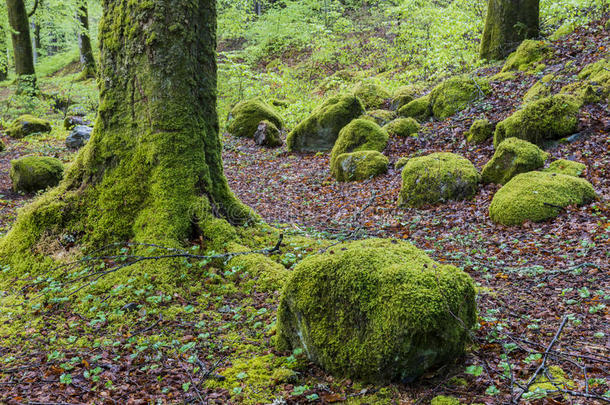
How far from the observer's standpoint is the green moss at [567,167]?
7.03m

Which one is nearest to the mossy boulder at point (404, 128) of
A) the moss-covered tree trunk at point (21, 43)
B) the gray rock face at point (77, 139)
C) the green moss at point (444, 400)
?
the green moss at point (444, 400)

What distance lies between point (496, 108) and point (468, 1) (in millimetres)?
7789

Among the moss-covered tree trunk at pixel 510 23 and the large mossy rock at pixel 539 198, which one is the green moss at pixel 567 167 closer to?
the large mossy rock at pixel 539 198

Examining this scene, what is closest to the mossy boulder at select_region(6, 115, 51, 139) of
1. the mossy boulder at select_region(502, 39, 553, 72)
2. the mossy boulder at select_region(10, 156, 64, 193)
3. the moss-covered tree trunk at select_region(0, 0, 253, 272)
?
the mossy boulder at select_region(10, 156, 64, 193)

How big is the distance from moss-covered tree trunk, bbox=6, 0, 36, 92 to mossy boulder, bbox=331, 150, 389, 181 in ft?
47.1

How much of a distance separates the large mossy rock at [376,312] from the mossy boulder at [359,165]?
21.6 feet

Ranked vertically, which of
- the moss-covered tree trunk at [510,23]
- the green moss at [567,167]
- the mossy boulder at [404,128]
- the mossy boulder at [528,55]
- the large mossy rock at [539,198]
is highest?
the moss-covered tree trunk at [510,23]

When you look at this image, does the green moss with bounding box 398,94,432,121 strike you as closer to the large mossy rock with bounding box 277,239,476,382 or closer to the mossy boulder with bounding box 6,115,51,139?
the large mossy rock with bounding box 277,239,476,382

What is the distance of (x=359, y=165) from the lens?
10.0 m

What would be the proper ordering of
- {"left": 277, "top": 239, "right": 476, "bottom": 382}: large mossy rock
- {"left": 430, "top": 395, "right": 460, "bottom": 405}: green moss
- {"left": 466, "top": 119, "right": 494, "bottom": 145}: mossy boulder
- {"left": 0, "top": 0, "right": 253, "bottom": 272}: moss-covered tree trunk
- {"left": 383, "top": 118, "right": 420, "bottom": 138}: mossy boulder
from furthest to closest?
{"left": 383, "top": 118, "right": 420, "bottom": 138}: mossy boulder, {"left": 466, "top": 119, "right": 494, "bottom": 145}: mossy boulder, {"left": 0, "top": 0, "right": 253, "bottom": 272}: moss-covered tree trunk, {"left": 277, "top": 239, "right": 476, "bottom": 382}: large mossy rock, {"left": 430, "top": 395, "right": 460, "bottom": 405}: green moss

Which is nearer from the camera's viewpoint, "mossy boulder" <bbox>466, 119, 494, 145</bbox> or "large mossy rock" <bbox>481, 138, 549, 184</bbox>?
"large mossy rock" <bbox>481, 138, 549, 184</bbox>

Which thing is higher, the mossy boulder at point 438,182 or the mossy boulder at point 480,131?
the mossy boulder at point 480,131

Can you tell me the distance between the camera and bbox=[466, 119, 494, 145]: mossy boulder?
9.26 meters

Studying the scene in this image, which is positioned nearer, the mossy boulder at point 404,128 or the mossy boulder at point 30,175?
the mossy boulder at point 30,175
